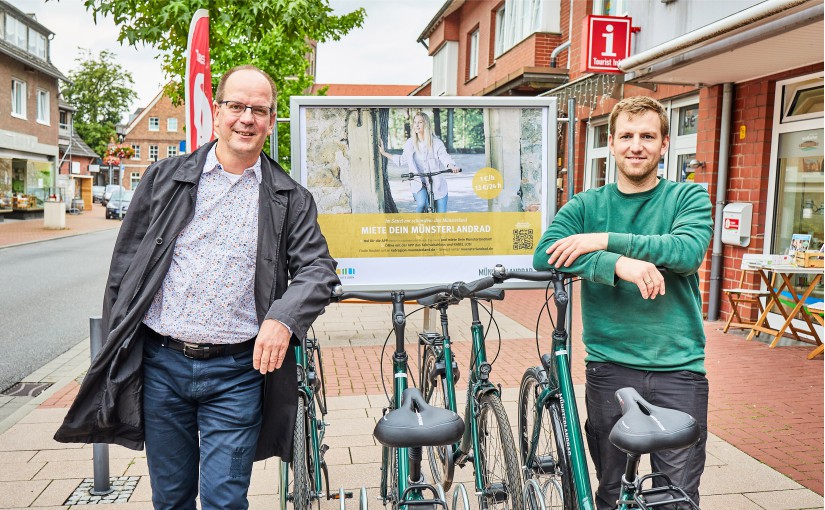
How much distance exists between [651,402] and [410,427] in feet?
2.97

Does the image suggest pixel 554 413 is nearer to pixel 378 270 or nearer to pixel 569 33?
pixel 378 270

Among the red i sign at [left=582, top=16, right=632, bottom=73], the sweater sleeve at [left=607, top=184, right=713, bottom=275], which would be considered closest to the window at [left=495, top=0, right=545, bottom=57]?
the red i sign at [left=582, top=16, right=632, bottom=73]

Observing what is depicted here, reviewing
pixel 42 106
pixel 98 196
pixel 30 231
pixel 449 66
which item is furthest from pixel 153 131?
pixel 449 66

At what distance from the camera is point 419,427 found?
2264 millimetres

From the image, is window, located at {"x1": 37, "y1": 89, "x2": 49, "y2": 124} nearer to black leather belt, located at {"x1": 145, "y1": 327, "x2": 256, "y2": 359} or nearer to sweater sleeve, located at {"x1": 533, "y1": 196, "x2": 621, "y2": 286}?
black leather belt, located at {"x1": 145, "y1": 327, "x2": 256, "y2": 359}

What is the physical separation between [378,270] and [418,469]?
185 centimetres

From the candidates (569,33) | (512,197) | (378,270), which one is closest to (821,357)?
(512,197)

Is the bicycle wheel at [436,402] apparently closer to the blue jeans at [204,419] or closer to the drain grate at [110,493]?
the blue jeans at [204,419]

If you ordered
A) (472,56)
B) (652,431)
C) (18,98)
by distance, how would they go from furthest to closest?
(18,98) < (472,56) < (652,431)

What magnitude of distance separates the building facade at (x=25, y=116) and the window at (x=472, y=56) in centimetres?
2006

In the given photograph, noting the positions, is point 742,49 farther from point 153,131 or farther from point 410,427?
point 153,131

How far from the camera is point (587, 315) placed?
9.21 ft

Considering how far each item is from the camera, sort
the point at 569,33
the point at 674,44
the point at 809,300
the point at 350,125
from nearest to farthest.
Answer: the point at 350,125 < the point at 674,44 < the point at 809,300 < the point at 569,33

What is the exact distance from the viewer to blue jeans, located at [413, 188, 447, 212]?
4.23 metres
